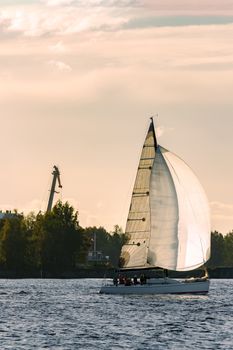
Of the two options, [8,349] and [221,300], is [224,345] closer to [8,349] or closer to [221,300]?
[8,349]

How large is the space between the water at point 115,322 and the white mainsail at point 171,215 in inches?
233

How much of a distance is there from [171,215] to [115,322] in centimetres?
4662

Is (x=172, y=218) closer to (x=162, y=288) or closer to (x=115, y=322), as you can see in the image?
(x=162, y=288)

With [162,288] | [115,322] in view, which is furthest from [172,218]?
[115,322]

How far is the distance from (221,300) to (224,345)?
63.4 meters

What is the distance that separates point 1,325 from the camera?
98.4 m

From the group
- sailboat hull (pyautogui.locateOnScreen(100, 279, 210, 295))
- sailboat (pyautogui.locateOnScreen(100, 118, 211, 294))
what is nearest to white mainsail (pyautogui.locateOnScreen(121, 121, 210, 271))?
sailboat (pyautogui.locateOnScreen(100, 118, 211, 294))

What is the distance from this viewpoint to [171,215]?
487ft

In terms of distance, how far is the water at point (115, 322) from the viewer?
277 ft

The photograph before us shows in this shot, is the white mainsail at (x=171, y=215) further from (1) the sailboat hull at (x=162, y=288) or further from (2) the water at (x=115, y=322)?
(2) the water at (x=115, y=322)

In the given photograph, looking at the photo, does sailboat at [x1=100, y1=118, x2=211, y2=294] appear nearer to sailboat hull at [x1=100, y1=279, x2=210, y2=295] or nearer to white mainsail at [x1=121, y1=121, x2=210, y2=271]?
white mainsail at [x1=121, y1=121, x2=210, y2=271]

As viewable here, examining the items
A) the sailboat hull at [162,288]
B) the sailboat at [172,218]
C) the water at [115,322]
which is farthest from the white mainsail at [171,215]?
the water at [115,322]

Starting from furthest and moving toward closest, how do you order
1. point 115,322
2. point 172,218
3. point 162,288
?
point 172,218 → point 162,288 → point 115,322

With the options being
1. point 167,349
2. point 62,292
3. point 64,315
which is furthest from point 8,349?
point 62,292
